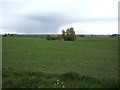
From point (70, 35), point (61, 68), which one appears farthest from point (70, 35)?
point (61, 68)

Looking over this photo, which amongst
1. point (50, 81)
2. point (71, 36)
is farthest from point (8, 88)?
point (71, 36)

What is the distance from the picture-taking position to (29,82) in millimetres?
4871

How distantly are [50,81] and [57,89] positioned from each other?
72 cm

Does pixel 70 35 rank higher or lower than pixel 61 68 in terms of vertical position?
higher

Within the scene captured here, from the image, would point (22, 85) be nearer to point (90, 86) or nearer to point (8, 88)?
point (8, 88)

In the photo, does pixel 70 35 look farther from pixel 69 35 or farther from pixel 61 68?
pixel 61 68

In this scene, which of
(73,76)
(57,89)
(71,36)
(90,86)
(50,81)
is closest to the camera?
(57,89)

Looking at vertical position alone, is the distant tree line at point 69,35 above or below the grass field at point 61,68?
above

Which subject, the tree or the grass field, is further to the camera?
the tree

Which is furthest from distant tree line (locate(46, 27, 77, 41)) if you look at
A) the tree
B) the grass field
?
the grass field

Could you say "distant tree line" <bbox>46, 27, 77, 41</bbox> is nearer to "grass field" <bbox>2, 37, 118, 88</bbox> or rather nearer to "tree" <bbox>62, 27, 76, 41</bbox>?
"tree" <bbox>62, 27, 76, 41</bbox>

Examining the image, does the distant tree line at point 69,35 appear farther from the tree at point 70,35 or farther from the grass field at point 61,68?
the grass field at point 61,68

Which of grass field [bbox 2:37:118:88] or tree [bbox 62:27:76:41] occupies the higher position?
tree [bbox 62:27:76:41]

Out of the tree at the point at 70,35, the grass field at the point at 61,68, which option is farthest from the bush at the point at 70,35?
the grass field at the point at 61,68
